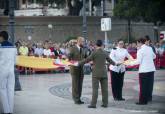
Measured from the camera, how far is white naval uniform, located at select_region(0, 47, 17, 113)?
14.0m

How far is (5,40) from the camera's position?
14180mm

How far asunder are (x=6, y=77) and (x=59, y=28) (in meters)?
38.6

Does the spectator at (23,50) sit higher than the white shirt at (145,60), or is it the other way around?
the white shirt at (145,60)

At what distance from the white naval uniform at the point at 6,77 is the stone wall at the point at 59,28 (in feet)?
116

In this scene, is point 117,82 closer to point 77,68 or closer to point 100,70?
point 77,68

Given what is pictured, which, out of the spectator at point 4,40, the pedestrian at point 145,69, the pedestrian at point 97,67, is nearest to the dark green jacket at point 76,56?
the pedestrian at point 97,67

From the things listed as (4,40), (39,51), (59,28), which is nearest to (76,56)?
(4,40)

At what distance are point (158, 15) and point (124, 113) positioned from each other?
4718 mm

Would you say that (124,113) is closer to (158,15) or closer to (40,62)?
(158,15)

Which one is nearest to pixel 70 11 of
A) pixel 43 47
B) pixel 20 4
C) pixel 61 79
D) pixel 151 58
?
pixel 20 4

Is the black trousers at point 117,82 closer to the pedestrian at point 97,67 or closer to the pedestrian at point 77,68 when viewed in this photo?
the pedestrian at point 77,68

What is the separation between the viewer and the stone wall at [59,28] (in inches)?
1997

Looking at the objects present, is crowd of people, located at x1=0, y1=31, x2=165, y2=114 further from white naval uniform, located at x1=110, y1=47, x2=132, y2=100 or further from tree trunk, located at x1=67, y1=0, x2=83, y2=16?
tree trunk, located at x1=67, y1=0, x2=83, y2=16

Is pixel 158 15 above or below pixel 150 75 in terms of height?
above
